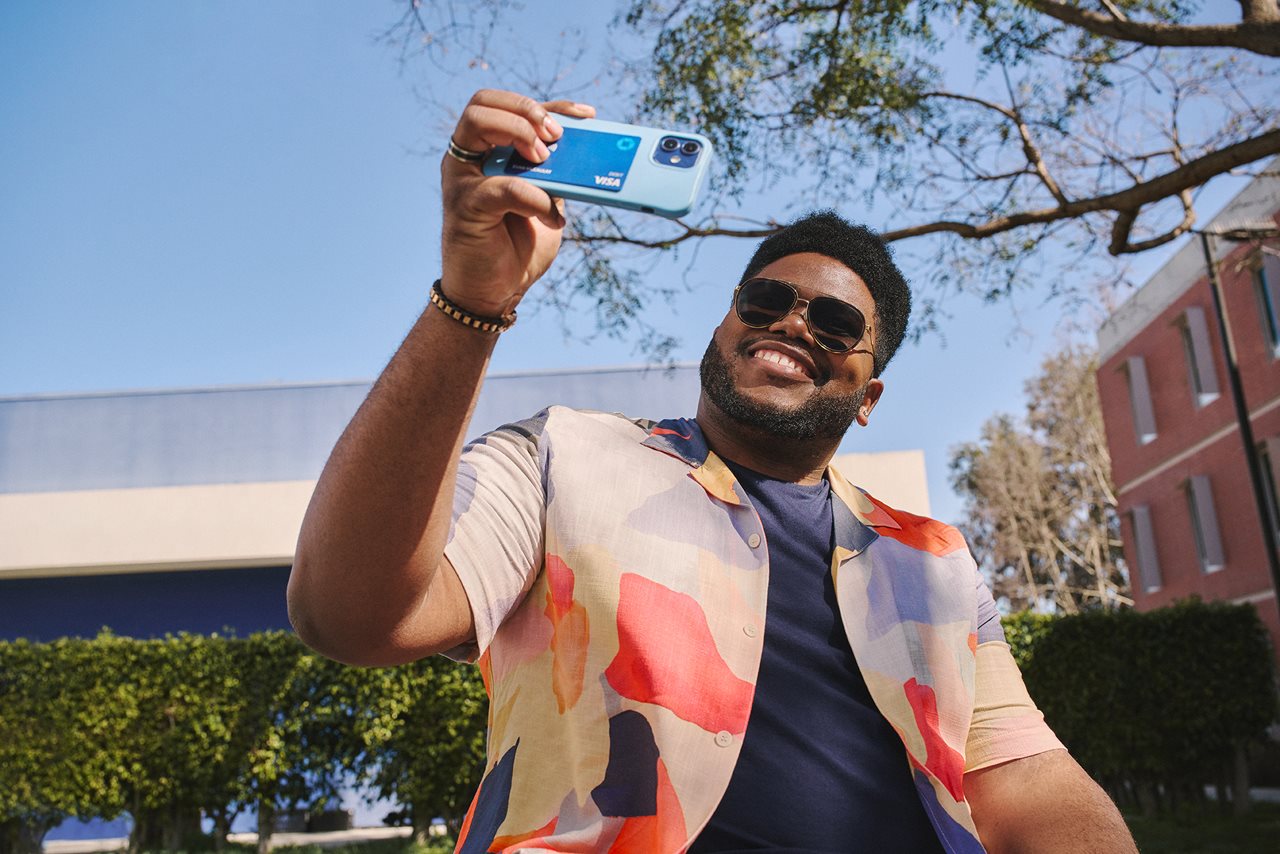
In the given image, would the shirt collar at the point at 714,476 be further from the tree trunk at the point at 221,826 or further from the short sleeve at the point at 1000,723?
the tree trunk at the point at 221,826

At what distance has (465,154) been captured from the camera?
134cm

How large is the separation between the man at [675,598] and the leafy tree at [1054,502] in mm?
35595

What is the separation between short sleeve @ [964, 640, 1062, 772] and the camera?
6.56 ft

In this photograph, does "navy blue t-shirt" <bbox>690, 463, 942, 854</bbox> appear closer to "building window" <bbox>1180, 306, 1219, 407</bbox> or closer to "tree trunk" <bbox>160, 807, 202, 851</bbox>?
"tree trunk" <bbox>160, 807, 202, 851</bbox>

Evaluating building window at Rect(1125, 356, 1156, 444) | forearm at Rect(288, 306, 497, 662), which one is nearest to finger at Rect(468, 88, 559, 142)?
forearm at Rect(288, 306, 497, 662)

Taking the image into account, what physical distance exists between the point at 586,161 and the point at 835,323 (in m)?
1.03

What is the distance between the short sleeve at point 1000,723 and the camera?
2.00m

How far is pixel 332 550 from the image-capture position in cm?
138

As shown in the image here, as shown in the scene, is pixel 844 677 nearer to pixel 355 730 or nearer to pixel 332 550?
pixel 332 550

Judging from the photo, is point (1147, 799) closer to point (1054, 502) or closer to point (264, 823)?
point (264, 823)

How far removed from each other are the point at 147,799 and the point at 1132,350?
73.5ft

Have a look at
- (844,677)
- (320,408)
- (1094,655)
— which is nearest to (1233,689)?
(1094,655)

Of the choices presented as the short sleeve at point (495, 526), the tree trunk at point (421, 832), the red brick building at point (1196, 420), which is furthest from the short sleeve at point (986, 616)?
the red brick building at point (1196, 420)

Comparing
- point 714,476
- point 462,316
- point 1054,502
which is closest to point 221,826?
point 714,476
